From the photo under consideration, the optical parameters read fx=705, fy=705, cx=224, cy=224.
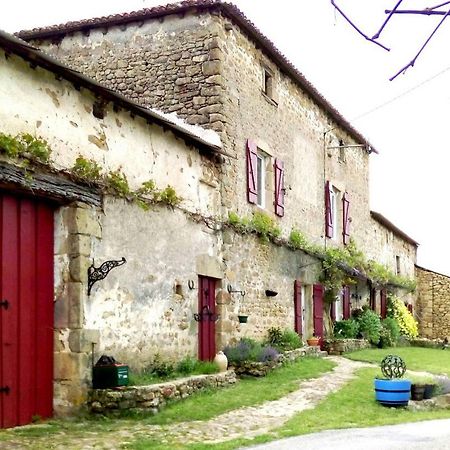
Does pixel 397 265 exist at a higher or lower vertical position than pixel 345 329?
higher

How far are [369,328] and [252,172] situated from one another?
8423 millimetres

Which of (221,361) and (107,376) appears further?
(221,361)

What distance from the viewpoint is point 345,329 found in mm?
19688

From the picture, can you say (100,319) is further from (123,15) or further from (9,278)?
(123,15)

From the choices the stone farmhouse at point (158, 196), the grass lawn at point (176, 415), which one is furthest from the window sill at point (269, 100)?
the grass lawn at point (176, 415)

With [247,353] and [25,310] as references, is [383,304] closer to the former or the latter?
[247,353]

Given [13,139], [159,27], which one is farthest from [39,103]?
[159,27]

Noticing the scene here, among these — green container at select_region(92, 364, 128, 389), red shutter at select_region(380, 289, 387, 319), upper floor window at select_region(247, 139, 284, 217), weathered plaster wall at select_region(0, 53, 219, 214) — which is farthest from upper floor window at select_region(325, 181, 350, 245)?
green container at select_region(92, 364, 128, 389)

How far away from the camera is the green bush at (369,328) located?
20688mm

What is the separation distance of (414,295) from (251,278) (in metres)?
17.9

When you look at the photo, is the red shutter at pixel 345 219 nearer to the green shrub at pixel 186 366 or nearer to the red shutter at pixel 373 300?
the red shutter at pixel 373 300

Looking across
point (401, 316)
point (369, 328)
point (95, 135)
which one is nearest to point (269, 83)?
point (95, 135)

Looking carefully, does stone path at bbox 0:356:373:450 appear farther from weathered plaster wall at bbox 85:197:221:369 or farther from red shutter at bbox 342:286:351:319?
red shutter at bbox 342:286:351:319

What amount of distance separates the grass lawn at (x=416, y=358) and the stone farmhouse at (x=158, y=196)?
53.8 inches
